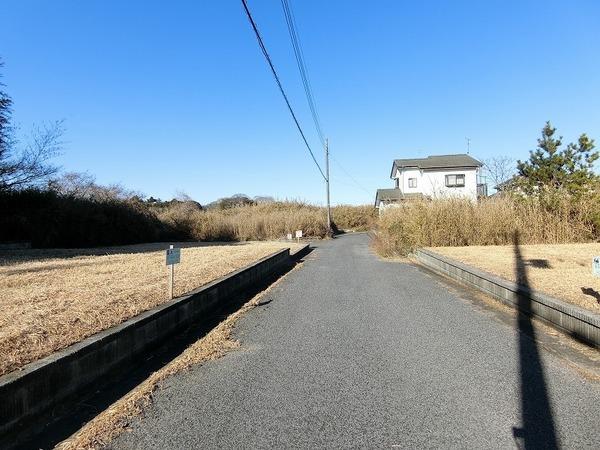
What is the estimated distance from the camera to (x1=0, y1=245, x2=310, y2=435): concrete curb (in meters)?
3.55

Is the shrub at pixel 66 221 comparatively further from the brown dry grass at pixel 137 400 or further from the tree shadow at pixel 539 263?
the tree shadow at pixel 539 263

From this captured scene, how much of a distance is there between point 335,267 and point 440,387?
38.5 feet

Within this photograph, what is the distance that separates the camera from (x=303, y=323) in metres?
7.47

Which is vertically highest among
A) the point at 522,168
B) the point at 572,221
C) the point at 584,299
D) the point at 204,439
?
the point at 522,168

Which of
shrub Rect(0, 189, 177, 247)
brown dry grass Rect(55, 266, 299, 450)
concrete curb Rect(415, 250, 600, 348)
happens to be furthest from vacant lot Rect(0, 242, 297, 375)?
shrub Rect(0, 189, 177, 247)

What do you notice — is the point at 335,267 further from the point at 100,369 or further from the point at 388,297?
the point at 100,369

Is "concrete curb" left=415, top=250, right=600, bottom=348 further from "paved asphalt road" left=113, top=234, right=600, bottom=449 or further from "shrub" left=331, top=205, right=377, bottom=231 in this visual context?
"shrub" left=331, top=205, right=377, bottom=231

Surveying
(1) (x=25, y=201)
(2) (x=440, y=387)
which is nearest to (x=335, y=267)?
(2) (x=440, y=387)

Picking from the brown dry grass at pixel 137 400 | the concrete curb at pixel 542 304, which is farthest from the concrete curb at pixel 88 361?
the concrete curb at pixel 542 304

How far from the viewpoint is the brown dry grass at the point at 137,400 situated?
11.5 ft

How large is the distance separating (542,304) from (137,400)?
6058 millimetres

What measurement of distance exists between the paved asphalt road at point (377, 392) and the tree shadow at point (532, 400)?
0.01 m

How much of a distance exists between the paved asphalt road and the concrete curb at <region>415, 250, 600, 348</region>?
68 cm

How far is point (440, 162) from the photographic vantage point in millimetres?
55375
